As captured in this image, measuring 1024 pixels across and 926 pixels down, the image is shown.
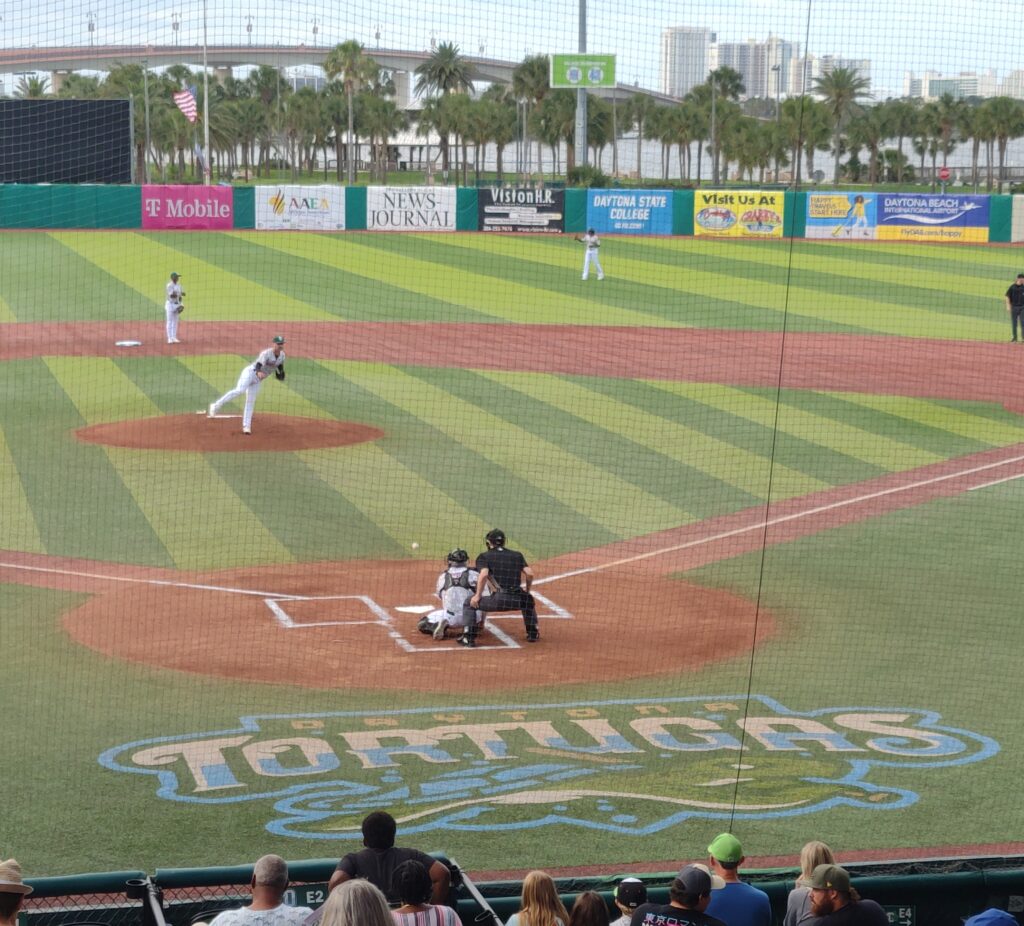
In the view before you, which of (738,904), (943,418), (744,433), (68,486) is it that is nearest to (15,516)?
(68,486)

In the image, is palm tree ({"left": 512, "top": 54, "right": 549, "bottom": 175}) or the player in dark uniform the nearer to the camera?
the player in dark uniform

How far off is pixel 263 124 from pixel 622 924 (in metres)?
78.7

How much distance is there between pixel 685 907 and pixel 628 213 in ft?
177

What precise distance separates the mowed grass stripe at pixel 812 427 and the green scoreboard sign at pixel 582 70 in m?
6.40

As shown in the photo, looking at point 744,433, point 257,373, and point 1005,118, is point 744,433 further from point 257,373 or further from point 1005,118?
point 1005,118

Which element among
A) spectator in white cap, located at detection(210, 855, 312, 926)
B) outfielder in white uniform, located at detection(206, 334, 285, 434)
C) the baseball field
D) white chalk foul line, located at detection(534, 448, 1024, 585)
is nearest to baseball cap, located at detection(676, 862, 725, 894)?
spectator in white cap, located at detection(210, 855, 312, 926)

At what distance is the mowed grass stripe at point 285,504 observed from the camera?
18.4 m

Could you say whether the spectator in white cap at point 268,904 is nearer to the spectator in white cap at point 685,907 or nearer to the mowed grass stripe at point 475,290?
the spectator in white cap at point 685,907

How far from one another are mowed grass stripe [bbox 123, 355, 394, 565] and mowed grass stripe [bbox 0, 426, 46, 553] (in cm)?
207

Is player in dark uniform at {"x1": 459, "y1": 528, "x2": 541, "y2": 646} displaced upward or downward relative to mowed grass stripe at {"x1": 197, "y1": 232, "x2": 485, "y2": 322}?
downward

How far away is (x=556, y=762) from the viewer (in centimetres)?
1194

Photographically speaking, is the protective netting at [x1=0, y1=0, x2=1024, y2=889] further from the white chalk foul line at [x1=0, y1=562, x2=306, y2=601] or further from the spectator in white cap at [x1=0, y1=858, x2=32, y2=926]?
the spectator in white cap at [x1=0, y1=858, x2=32, y2=926]

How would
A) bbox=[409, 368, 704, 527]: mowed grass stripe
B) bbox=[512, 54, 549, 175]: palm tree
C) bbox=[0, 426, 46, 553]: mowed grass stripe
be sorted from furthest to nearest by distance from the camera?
bbox=[512, 54, 549, 175]: palm tree < bbox=[409, 368, 704, 527]: mowed grass stripe < bbox=[0, 426, 46, 553]: mowed grass stripe

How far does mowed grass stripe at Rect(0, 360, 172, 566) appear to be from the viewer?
18.6 metres
